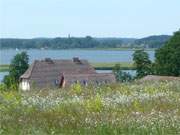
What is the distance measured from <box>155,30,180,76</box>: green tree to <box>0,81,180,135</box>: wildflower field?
175 feet

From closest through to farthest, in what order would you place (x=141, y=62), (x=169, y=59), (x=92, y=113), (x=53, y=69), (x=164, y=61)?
(x=92, y=113) < (x=169, y=59) < (x=164, y=61) < (x=141, y=62) < (x=53, y=69)

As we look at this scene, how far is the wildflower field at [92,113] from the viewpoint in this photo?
11207 mm

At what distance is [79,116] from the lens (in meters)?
12.8

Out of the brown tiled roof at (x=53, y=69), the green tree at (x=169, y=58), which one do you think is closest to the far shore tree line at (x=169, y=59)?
the green tree at (x=169, y=58)

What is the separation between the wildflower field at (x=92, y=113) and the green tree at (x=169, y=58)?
2101 inches

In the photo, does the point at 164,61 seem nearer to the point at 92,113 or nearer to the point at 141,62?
the point at 141,62

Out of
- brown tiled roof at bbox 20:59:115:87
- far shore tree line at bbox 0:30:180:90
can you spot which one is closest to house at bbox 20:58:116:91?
brown tiled roof at bbox 20:59:115:87

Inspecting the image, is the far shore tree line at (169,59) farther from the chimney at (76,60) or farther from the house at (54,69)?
the chimney at (76,60)

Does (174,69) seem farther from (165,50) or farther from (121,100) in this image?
(121,100)

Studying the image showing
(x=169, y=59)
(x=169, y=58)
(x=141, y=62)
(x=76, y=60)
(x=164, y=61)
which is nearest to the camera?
(x=169, y=59)

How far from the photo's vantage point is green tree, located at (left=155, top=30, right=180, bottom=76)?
71125 mm

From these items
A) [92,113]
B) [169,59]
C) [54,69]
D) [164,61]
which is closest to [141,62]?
[54,69]

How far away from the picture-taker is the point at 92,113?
42.9 feet

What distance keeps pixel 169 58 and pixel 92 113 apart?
60.6 meters
